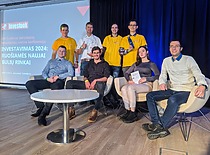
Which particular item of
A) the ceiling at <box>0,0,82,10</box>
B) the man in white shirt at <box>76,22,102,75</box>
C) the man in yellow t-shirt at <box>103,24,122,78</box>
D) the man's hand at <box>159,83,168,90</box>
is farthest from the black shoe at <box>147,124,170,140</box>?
the ceiling at <box>0,0,82,10</box>

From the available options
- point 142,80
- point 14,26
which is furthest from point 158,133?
point 14,26

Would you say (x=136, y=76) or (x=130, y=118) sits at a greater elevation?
(x=136, y=76)

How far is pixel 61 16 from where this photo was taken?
18.1 feet

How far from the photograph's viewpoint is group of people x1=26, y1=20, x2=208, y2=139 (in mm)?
2490

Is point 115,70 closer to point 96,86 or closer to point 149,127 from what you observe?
point 96,86

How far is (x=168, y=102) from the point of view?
2406mm

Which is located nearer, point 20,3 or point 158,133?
point 158,133

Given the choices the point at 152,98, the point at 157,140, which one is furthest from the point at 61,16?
the point at 157,140

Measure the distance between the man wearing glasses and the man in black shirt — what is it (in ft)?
2.55

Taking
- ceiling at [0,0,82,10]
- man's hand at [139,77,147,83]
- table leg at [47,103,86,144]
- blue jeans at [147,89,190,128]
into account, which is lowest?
table leg at [47,103,86,144]

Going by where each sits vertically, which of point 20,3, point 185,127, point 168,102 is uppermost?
point 20,3

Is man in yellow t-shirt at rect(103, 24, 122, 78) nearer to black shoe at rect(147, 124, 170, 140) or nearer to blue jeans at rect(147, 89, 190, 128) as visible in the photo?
blue jeans at rect(147, 89, 190, 128)

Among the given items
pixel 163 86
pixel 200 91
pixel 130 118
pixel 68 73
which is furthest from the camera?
pixel 68 73

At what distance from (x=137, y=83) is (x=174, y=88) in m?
0.63
